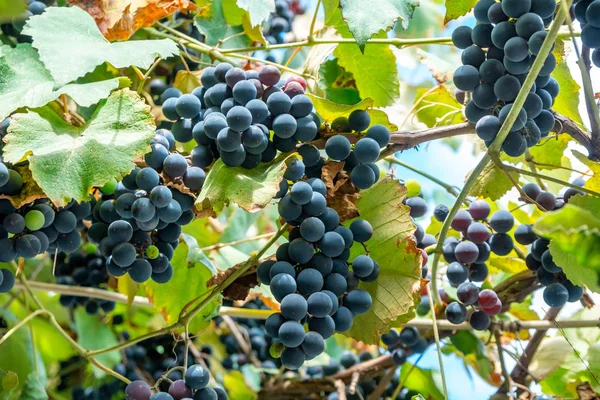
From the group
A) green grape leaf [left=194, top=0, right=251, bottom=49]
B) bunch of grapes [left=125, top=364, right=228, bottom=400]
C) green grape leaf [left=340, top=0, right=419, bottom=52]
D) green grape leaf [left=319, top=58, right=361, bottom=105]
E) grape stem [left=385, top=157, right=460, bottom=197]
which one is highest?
green grape leaf [left=340, top=0, right=419, bottom=52]

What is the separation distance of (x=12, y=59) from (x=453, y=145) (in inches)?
47.9

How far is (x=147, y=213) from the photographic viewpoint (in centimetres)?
79

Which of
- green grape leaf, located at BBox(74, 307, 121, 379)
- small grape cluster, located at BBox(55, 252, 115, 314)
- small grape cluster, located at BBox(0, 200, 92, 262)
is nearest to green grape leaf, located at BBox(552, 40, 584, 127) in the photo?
small grape cluster, located at BBox(0, 200, 92, 262)

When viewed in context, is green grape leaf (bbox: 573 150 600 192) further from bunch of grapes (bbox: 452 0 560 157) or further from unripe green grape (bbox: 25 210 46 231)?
unripe green grape (bbox: 25 210 46 231)

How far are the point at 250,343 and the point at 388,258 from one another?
0.86m

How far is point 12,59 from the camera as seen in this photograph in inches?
33.9

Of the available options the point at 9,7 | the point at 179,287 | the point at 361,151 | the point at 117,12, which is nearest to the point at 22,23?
the point at 117,12

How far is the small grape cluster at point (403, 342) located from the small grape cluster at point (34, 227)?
24.1 inches

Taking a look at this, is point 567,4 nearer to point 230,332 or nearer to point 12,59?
point 12,59

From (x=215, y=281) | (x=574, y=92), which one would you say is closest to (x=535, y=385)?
(x=574, y=92)

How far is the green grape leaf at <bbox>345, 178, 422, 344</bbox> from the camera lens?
86 cm

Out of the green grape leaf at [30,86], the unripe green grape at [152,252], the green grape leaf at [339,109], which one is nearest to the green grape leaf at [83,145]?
the green grape leaf at [30,86]

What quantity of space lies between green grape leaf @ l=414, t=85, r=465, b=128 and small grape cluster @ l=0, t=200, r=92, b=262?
64 centimetres

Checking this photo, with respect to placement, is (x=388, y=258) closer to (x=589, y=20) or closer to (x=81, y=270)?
(x=589, y=20)
